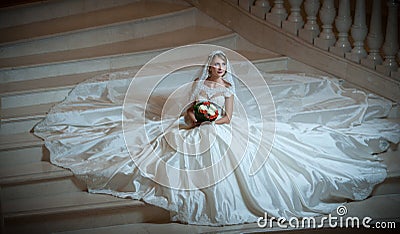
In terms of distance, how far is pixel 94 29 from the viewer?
6496mm

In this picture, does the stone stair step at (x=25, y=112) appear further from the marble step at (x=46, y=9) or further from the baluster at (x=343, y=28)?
the baluster at (x=343, y=28)

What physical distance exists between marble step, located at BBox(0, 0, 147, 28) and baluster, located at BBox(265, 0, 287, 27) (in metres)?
1.54

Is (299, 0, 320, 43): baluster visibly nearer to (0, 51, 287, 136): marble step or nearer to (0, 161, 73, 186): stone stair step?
(0, 51, 287, 136): marble step

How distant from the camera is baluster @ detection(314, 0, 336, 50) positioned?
594cm

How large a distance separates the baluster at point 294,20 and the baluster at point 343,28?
1.28ft

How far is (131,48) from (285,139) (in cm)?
195

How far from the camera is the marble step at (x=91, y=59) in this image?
608 centimetres

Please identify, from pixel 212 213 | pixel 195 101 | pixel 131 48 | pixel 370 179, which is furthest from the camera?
pixel 131 48

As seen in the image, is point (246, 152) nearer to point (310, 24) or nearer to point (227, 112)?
point (227, 112)

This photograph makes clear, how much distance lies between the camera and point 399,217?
4395mm

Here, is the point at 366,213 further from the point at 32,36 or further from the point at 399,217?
the point at 32,36

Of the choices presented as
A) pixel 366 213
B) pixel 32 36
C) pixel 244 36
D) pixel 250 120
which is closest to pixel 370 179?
pixel 366 213

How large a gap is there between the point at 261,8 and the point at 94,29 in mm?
1519

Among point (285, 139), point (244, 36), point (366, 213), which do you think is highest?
point (244, 36)
